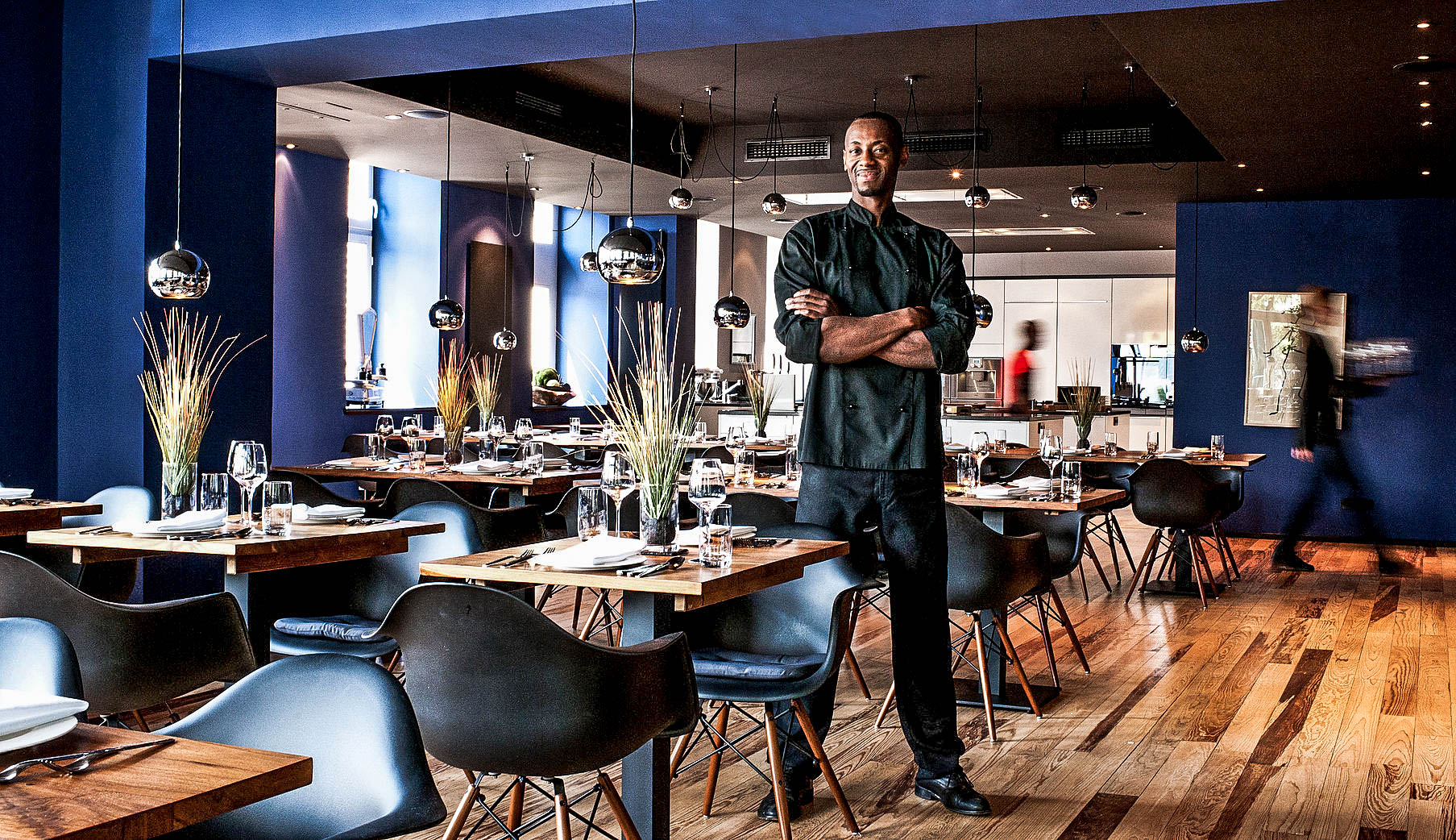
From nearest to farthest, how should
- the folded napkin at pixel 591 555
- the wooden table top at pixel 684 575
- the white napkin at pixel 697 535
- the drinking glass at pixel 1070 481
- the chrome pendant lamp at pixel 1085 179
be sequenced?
the wooden table top at pixel 684 575, the folded napkin at pixel 591 555, the white napkin at pixel 697 535, the drinking glass at pixel 1070 481, the chrome pendant lamp at pixel 1085 179

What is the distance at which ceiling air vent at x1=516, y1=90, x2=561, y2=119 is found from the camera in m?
9.29

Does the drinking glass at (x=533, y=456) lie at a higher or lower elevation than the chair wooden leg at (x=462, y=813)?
higher

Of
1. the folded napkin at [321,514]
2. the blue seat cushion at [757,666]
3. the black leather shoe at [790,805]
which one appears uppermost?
the folded napkin at [321,514]

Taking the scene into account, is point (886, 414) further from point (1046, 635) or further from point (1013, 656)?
point (1046, 635)

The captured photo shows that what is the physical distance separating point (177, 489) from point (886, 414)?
7.33 ft

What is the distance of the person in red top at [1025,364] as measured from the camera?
1650 cm

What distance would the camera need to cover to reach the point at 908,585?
371cm

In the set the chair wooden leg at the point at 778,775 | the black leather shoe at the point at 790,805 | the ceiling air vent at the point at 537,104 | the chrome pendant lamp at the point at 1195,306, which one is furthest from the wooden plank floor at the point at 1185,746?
the ceiling air vent at the point at 537,104

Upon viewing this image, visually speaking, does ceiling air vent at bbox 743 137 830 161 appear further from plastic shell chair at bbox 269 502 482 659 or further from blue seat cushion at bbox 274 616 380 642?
blue seat cushion at bbox 274 616 380 642

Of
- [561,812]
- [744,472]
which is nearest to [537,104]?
[744,472]

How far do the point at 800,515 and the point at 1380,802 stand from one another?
200 cm

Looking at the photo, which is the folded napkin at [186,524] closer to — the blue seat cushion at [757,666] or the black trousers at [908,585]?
the blue seat cushion at [757,666]

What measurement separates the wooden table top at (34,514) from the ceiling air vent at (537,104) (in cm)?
541

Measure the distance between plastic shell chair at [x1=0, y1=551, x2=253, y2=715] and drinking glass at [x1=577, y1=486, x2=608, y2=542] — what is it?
0.99 m
